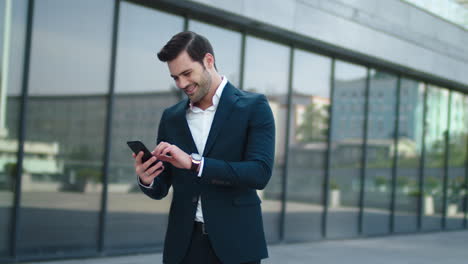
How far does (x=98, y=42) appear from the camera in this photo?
7027 millimetres

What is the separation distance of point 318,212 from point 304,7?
374 centimetres

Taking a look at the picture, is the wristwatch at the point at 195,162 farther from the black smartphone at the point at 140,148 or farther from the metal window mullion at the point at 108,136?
the metal window mullion at the point at 108,136

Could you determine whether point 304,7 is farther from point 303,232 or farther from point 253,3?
point 303,232

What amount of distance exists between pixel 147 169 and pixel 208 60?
465 mm

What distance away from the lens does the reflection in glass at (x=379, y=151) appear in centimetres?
1111

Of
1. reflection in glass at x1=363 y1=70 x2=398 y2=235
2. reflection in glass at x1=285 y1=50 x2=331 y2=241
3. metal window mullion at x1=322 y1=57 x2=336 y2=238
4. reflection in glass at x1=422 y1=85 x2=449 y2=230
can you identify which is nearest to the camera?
reflection in glass at x1=285 y1=50 x2=331 y2=241

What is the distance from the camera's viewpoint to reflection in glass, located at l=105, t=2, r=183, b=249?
23.7 ft

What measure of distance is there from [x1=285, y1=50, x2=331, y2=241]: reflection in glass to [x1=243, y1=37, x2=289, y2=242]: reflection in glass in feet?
0.73

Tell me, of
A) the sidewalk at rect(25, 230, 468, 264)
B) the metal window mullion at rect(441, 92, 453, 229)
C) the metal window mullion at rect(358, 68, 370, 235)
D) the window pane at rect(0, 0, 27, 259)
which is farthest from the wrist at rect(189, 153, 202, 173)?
the metal window mullion at rect(441, 92, 453, 229)

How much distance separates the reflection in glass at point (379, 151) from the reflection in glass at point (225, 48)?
3.68 metres

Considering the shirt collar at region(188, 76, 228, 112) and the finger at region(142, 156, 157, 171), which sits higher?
the shirt collar at region(188, 76, 228, 112)

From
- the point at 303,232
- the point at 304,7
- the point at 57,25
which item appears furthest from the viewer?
the point at 303,232

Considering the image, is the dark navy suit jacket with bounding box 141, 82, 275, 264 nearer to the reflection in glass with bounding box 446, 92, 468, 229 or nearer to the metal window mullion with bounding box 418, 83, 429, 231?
the metal window mullion with bounding box 418, 83, 429, 231

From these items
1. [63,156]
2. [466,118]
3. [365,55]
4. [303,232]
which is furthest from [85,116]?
[466,118]
